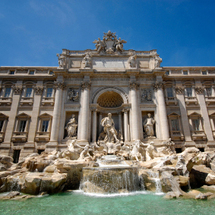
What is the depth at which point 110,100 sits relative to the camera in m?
22.4

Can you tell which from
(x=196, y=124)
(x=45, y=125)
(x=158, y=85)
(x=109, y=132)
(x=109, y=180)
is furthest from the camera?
(x=158, y=85)

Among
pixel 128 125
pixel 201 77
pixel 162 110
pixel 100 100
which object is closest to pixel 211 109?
pixel 201 77

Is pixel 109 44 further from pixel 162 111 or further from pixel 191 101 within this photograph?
pixel 191 101

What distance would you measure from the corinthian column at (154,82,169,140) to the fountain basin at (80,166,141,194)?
954 cm

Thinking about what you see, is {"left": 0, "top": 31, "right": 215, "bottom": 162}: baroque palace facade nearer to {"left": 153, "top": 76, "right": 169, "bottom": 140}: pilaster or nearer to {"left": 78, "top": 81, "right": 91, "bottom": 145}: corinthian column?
{"left": 153, "top": 76, "right": 169, "bottom": 140}: pilaster

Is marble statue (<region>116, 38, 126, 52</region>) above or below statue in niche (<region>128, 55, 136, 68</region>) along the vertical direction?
above

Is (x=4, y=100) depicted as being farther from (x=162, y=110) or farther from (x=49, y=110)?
(x=162, y=110)

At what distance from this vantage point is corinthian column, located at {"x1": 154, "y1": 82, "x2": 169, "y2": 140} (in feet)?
61.0

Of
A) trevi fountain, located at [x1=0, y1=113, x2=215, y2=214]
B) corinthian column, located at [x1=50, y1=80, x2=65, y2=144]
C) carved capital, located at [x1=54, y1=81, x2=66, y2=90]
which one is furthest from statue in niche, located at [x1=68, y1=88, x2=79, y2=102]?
trevi fountain, located at [x1=0, y1=113, x2=215, y2=214]

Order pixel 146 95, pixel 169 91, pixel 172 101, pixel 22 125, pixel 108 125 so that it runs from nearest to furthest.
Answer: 1. pixel 108 125
2. pixel 22 125
3. pixel 146 95
4. pixel 172 101
5. pixel 169 91

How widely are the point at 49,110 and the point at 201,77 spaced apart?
72.0ft

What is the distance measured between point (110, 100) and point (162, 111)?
287 inches

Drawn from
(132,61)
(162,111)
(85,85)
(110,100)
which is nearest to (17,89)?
(85,85)

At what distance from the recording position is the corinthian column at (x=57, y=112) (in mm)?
18475
